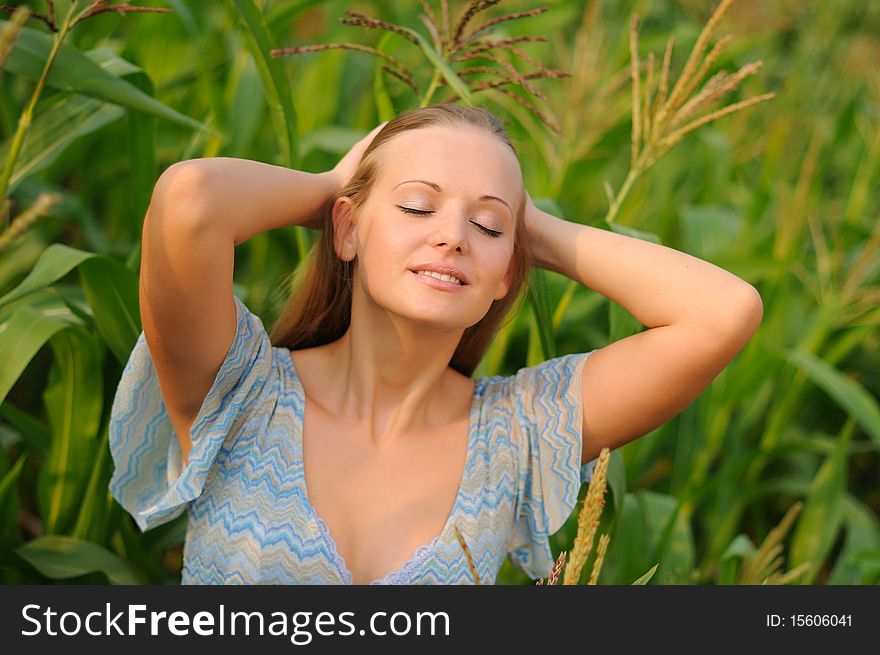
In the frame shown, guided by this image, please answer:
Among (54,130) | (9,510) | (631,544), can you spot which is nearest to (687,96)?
(631,544)

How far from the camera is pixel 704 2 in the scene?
3299 mm

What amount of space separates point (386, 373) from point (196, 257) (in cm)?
32

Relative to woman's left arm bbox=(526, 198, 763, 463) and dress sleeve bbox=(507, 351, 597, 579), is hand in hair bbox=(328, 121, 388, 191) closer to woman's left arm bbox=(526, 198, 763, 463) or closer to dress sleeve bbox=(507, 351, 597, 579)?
woman's left arm bbox=(526, 198, 763, 463)

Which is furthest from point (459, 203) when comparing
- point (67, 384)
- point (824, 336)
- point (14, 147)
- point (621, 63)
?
point (621, 63)

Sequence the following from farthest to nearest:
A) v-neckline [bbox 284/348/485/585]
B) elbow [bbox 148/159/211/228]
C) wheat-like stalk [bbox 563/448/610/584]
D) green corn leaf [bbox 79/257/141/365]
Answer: green corn leaf [bbox 79/257/141/365] < v-neckline [bbox 284/348/485/585] < elbow [bbox 148/159/211/228] < wheat-like stalk [bbox 563/448/610/584]

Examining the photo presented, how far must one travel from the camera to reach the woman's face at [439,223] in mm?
1202

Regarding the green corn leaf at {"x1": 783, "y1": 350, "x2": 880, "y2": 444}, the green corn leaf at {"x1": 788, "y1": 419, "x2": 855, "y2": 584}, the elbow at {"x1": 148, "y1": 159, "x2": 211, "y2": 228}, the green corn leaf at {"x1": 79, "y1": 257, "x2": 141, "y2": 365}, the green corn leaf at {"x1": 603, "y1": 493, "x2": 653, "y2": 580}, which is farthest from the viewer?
the green corn leaf at {"x1": 788, "y1": 419, "x2": 855, "y2": 584}

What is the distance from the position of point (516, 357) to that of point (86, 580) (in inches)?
47.0

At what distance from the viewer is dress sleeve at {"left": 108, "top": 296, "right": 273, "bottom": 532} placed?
126 centimetres

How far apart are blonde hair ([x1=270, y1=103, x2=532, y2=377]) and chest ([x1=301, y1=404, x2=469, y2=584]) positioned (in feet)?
0.53

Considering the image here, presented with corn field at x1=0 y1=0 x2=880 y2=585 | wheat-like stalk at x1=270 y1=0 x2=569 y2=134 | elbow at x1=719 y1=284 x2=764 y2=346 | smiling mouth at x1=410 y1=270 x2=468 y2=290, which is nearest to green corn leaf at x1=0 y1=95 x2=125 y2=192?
corn field at x1=0 y1=0 x2=880 y2=585

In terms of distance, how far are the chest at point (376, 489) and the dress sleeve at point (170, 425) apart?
10 centimetres

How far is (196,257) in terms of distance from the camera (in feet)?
3.77

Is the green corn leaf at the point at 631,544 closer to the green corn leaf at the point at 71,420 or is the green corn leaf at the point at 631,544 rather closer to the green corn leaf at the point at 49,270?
the green corn leaf at the point at 71,420
